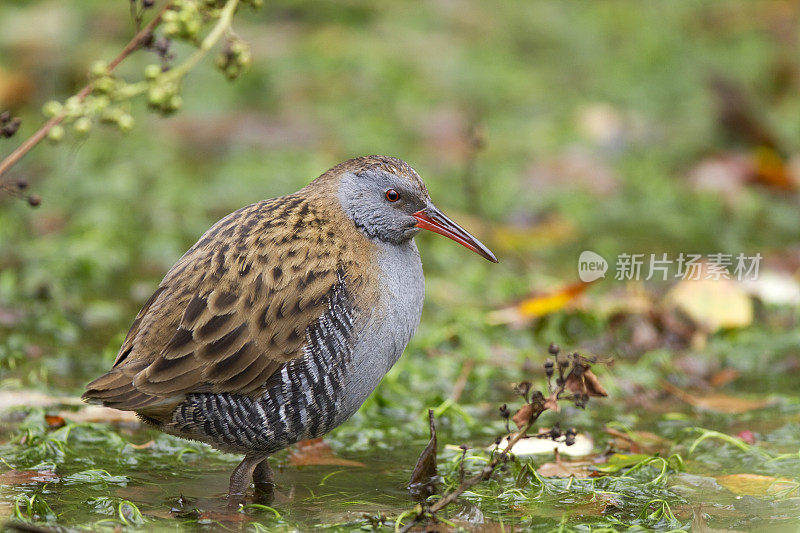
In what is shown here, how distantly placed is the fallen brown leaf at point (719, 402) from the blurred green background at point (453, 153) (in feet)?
0.66

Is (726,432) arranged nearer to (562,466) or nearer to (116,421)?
(562,466)

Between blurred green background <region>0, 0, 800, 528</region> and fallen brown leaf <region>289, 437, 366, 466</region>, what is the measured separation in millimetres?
508

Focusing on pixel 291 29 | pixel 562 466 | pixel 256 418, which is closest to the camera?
pixel 256 418

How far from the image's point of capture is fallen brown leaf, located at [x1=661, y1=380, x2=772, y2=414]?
5.16m

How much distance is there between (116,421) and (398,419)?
Result: 1322 mm

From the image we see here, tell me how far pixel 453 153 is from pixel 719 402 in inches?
163

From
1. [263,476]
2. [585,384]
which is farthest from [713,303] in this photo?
[263,476]

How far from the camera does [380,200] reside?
4.30 meters

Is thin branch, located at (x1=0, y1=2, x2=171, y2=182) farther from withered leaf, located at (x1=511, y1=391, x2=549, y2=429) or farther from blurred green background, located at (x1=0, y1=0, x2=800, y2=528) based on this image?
withered leaf, located at (x1=511, y1=391, x2=549, y2=429)

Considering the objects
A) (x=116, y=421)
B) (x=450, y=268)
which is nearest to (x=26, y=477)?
(x=116, y=421)

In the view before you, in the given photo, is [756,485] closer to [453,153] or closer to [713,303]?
[713,303]

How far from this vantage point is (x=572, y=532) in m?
3.69

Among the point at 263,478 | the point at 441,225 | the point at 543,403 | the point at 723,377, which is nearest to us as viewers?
the point at 543,403

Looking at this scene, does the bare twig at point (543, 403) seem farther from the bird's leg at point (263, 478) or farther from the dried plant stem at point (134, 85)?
the dried plant stem at point (134, 85)
